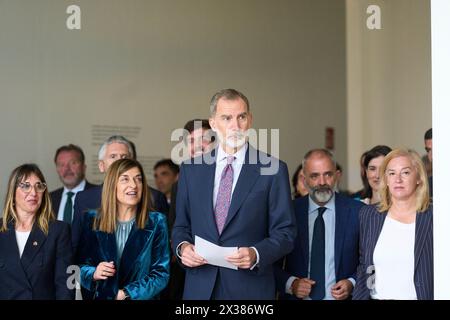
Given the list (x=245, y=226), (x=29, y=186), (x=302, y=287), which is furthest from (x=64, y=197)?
(x=245, y=226)

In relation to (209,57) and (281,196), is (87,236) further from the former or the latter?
(209,57)

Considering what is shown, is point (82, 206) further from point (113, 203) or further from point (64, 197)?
point (64, 197)

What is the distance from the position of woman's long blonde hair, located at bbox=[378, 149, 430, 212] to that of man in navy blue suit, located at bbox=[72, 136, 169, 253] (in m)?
1.80

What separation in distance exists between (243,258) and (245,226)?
32 centimetres

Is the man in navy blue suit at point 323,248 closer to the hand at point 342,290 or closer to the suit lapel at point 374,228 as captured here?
the hand at point 342,290

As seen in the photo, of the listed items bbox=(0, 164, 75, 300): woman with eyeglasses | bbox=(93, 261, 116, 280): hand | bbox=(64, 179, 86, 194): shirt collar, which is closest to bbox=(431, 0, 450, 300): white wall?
bbox=(93, 261, 116, 280): hand

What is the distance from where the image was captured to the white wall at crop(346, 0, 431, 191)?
37.9 ft

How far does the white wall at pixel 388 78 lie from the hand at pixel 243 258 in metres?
6.48

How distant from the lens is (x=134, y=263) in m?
5.98

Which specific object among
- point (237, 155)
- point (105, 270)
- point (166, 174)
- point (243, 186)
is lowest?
point (105, 270)

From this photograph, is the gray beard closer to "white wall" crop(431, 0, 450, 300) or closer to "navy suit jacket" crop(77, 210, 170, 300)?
"navy suit jacket" crop(77, 210, 170, 300)

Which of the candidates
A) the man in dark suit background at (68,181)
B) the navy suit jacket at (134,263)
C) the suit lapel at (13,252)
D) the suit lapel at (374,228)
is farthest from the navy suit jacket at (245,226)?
the man in dark suit background at (68,181)

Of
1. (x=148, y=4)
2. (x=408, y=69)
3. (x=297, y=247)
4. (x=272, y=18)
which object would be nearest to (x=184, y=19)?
(x=148, y=4)

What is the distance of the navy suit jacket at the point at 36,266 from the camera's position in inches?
233
